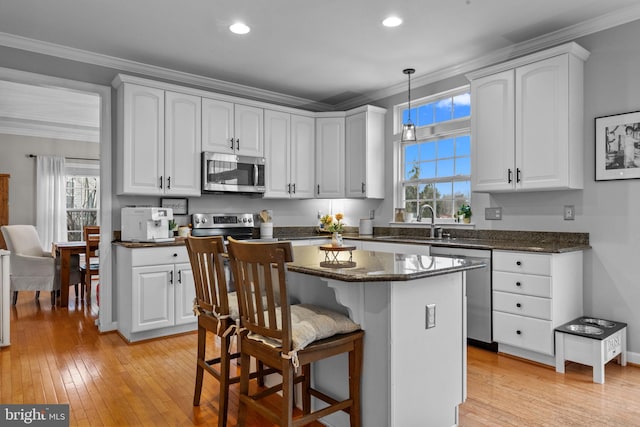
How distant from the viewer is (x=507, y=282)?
3.24 metres

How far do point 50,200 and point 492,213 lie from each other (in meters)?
6.90

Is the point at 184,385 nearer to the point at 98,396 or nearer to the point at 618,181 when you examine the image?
the point at 98,396

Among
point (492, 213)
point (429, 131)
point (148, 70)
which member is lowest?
point (492, 213)

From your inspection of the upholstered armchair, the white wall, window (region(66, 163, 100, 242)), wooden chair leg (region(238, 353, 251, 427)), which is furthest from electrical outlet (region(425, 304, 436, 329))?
the white wall

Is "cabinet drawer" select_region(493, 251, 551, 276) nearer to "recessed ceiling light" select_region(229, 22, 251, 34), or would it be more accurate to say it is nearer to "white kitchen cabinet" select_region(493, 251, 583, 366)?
"white kitchen cabinet" select_region(493, 251, 583, 366)

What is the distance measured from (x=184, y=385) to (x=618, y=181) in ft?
11.3

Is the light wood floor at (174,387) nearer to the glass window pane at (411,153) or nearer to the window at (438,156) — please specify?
the window at (438,156)

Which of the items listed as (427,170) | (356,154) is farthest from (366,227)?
(427,170)

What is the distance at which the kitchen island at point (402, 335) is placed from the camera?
188 centimetres

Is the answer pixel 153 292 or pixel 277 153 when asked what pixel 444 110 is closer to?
pixel 277 153

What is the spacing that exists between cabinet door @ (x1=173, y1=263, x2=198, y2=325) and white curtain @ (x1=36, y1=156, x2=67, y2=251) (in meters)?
4.46

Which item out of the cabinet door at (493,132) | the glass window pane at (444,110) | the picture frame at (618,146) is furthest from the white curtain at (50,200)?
the picture frame at (618,146)

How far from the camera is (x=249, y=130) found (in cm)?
464

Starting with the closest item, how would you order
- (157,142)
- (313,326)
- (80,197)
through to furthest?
(313,326) < (157,142) < (80,197)
